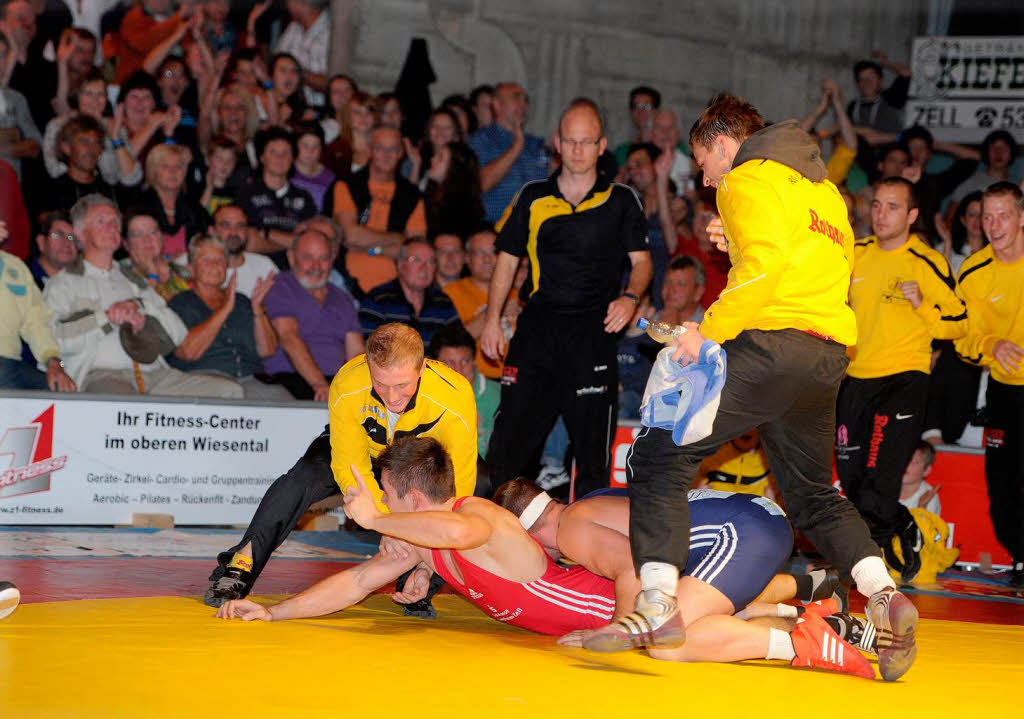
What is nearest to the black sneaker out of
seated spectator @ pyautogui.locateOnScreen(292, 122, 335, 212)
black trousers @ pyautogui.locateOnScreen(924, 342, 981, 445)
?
seated spectator @ pyautogui.locateOnScreen(292, 122, 335, 212)

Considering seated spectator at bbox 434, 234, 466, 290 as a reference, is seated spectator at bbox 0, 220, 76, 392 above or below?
below

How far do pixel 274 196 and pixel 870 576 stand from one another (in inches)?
243

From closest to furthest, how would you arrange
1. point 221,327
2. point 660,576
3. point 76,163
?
point 660,576, point 221,327, point 76,163

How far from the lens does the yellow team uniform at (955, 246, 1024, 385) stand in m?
7.27

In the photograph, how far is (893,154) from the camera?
36.8 feet

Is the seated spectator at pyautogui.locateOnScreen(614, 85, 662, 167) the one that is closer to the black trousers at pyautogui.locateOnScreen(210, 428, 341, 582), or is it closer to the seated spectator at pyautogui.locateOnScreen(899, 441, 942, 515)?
the seated spectator at pyautogui.locateOnScreen(899, 441, 942, 515)

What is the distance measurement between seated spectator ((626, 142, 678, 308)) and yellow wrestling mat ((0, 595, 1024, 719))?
18.8 feet

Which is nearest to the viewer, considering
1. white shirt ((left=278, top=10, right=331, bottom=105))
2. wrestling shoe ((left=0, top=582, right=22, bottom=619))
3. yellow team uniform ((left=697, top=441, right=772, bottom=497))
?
wrestling shoe ((left=0, top=582, right=22, bottom=619))

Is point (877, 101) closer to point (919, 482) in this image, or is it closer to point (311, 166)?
point (919, 482)

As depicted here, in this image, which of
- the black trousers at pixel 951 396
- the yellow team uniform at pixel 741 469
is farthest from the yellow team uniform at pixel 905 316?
the black trousers at pixel 951 396

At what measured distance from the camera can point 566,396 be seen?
646 cm

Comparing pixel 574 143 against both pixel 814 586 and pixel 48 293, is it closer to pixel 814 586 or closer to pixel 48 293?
pixel 814 586

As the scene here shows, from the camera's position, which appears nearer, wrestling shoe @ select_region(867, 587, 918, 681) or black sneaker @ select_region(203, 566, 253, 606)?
wrestling shoe @ select_region(867, 587, 918, 681)

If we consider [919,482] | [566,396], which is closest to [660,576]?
[566,396]
